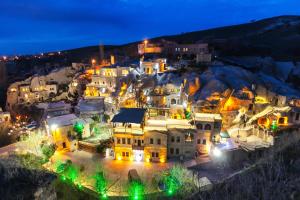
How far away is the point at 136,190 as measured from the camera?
81.2ft

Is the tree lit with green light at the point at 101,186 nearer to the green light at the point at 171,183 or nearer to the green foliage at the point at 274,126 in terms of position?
the green light at the point at 171,183

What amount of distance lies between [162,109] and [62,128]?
1909 centimetres

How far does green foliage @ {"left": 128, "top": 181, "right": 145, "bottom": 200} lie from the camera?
24.5m

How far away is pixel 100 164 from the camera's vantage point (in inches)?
1277

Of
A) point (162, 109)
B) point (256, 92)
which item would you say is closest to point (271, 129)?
point (256, 92)

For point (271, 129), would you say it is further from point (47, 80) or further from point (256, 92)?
point (47, 80)

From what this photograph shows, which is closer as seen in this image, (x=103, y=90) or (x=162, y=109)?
(x=162, y=109)

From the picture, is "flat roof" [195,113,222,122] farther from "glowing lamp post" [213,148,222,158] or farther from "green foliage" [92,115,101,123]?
"green foliage" [92,115,101,123]

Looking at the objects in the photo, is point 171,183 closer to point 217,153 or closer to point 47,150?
point 217,153

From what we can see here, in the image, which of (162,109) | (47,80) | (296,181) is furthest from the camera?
(47,80)

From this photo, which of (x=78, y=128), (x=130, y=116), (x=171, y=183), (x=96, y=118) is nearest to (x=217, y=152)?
(x=171, y=183)

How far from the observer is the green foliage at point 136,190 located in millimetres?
24531

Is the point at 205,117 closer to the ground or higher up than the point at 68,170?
higher up

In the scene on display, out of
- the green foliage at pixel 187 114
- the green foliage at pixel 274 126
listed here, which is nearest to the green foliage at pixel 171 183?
the green foliage at pixel 187 114
